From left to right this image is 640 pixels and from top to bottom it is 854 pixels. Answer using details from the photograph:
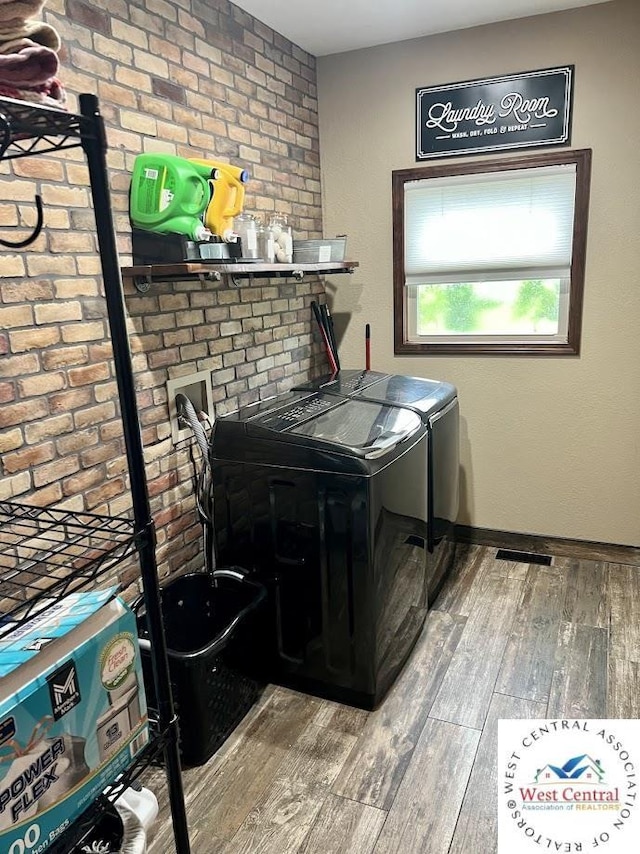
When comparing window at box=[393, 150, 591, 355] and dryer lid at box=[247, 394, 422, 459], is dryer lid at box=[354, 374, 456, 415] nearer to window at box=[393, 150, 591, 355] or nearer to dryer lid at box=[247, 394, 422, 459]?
dryer lid at box=[247, 394, 422, 459]

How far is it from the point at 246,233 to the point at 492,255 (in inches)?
53.7

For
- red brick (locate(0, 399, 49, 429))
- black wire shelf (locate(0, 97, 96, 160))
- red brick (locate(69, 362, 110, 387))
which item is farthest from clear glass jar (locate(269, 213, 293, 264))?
black wire shelf (locate(0, 97, 96, 160))

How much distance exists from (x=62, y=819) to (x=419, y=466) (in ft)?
5.35

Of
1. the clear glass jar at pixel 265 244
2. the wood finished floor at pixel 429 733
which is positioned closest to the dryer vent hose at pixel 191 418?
the clear glass jar at pixel 265 244

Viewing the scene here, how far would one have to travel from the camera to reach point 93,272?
1.85 metres

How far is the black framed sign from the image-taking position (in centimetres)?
279

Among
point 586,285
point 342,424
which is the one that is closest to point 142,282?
point 342,424

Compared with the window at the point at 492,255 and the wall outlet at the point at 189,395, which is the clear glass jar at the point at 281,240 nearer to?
the wall outlet at the point at 189,395

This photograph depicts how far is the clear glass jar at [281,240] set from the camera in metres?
2.51

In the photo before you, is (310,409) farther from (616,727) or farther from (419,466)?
(616,727)

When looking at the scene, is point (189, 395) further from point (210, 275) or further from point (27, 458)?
point (27, 458)

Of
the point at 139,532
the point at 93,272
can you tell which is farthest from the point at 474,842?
the point at 93,272

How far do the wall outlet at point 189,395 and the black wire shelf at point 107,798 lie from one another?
3.90 feet

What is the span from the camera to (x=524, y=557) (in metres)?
3.20
